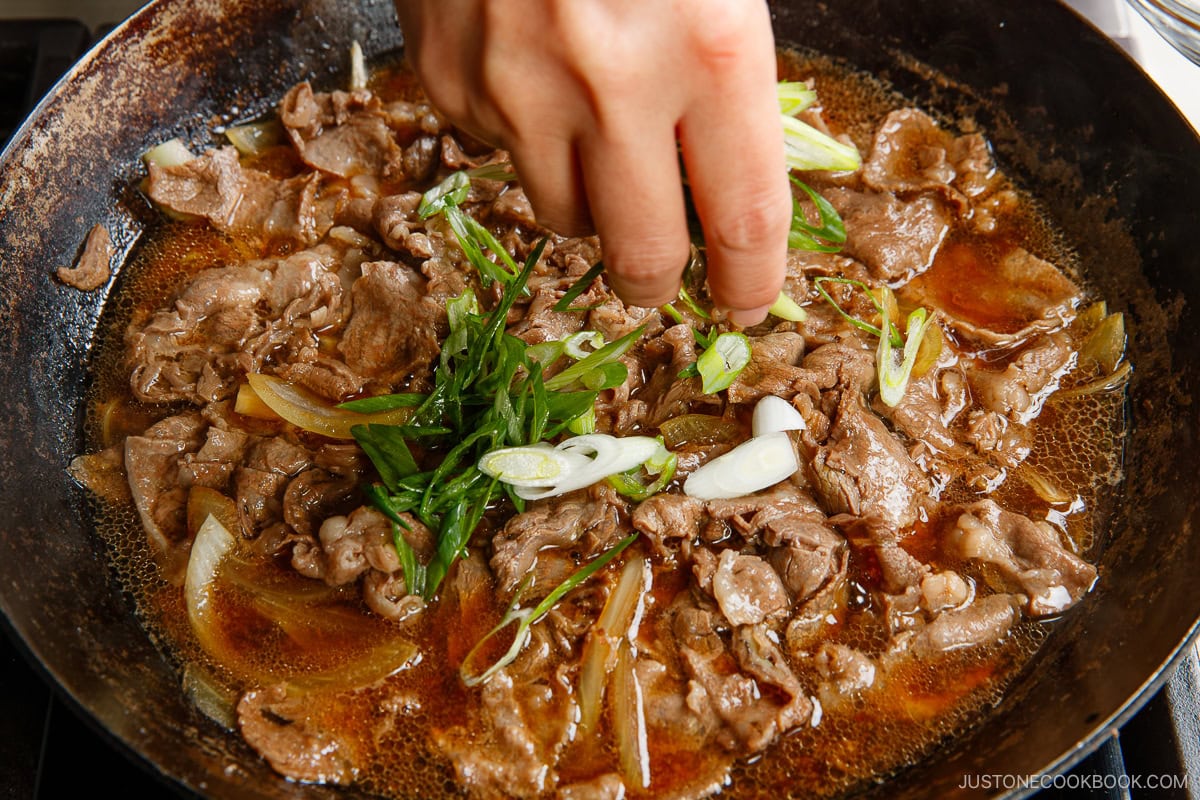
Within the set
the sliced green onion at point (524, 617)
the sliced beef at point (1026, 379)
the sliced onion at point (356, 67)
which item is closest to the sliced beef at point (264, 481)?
the sliced green onion at point (524, 617)

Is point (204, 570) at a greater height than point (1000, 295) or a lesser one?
lesser

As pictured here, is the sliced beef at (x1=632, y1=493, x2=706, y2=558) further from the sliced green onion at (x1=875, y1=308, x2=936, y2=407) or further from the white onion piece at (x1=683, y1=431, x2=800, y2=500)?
the sliced green onion at (x1=875, y1=308, x2=936, y2=407)

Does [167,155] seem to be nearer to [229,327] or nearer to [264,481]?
[229,327]

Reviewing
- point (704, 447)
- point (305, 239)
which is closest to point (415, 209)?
point (305, 239)

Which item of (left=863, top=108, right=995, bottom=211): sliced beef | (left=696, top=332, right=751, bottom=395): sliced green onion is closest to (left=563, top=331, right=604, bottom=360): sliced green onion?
(left=696, top=332, right=751, bottom=395): sliced green onion

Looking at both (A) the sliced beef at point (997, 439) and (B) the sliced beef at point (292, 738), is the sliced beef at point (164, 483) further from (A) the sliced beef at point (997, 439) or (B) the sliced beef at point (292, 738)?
(A) the sliced beef at point (997, 439)

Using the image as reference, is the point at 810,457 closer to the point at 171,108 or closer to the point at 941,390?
the point at 941,390

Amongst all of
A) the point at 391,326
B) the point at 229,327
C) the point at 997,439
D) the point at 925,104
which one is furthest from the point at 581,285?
the point at 925,104
